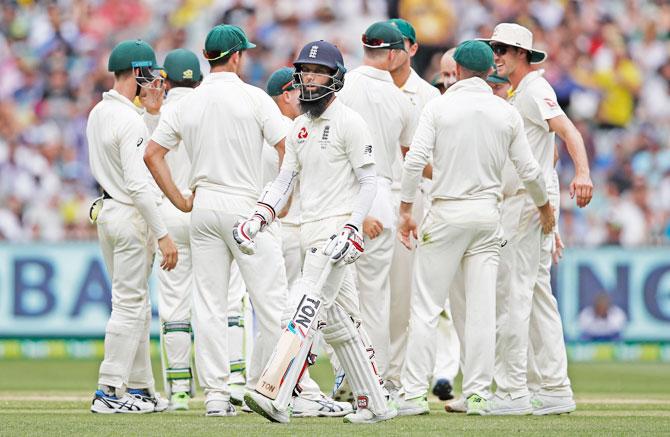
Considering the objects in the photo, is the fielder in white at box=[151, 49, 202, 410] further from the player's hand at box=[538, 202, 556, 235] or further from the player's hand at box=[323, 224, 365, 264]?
the player's hand at box=[538, 202, 556, 235]

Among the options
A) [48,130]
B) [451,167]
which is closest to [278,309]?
[451,167]

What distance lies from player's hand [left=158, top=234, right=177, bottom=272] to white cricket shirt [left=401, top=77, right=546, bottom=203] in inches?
60.4

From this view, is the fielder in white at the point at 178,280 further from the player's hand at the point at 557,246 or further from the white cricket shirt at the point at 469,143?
the player's hand at the point at 557,246

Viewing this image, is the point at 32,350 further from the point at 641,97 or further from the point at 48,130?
the point at 641,97

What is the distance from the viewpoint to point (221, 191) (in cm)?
872

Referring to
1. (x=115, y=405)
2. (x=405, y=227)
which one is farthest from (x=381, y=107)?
(x=115, y=405)

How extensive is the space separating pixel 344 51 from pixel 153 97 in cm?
1013

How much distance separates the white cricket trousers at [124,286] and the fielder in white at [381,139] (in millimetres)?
1471

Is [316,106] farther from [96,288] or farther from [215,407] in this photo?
Result: [96,288]

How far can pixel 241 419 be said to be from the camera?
848cm

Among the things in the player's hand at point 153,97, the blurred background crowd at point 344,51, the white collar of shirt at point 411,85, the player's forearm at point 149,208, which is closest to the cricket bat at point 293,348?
the player's forearm at point 149,208

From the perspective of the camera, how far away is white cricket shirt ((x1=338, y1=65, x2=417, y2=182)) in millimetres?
9461

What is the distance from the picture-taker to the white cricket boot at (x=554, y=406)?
9164 millimetres

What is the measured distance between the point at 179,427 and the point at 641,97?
13987mm
